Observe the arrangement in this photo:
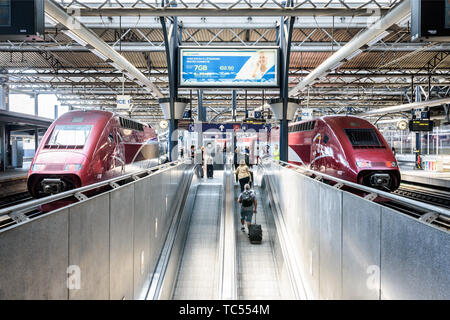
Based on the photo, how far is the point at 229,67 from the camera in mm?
10070

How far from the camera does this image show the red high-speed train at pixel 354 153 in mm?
9266

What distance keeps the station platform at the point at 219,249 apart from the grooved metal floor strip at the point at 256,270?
0.03 m

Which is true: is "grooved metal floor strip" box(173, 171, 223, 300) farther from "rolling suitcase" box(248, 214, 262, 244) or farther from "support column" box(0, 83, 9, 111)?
"support column" box(0, 83, 9, 111)

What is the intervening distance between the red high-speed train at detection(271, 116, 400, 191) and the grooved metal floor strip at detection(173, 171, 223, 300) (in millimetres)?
4179

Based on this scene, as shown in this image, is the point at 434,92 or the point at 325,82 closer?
the point at 325,82

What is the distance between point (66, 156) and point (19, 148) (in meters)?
16.5

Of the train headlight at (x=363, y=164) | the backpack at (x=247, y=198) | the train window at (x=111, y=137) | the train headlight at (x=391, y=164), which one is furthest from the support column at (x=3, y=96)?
the train headlight at (x=391, y=164)

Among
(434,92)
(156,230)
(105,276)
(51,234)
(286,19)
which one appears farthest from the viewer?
(434,92)

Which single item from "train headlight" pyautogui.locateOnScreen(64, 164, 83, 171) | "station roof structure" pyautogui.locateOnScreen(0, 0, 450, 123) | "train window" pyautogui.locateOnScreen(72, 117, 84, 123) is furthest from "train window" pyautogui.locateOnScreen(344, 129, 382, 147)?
"train window" pyautogui.locateOnScreen(72, 117, 84, 123)

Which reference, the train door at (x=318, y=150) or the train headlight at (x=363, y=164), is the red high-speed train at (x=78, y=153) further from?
the train headlight at (x=363, y=164)

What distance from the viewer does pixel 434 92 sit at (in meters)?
25.9

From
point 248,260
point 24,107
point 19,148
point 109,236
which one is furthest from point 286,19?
point 24,107
